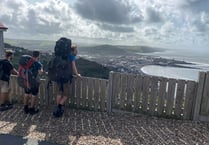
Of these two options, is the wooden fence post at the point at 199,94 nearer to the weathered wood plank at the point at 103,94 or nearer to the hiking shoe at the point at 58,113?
the weathered wood plank at the point at 103,94

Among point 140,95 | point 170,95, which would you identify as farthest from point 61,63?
point 170,95

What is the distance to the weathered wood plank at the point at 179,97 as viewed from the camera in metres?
5.70

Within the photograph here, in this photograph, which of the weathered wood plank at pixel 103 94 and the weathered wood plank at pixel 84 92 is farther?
the weathered wood plank at pixel 84 92

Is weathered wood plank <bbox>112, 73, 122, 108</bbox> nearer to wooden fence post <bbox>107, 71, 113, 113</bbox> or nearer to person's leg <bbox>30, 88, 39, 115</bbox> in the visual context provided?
wooden fence post <bbox>107, 71, 113, 113</bbox>

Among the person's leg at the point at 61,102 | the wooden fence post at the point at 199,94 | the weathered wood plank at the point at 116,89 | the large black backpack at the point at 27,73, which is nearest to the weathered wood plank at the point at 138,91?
the weathered wood plank at the point at 116,89

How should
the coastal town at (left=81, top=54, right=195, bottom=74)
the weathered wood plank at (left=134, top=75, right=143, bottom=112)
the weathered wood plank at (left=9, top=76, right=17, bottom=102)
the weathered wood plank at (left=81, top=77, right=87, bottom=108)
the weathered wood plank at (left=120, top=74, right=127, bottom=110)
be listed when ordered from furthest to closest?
the coastal town at (left=81, top=54, right=195, bottom=74) → the weathered wood plank at (left=9, top=76, right=17, bottom=102) → the weathered wood plank at (left=81, top=77, right=87, bottom=108) → the weathered wood plank at (left=120, top=74, right=127, bottom=110) → the weathered wood plank at (left=134, top=75, right=143, bottom=112)

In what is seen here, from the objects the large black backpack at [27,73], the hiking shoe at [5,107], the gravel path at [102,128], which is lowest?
the gravel path at [102,128]

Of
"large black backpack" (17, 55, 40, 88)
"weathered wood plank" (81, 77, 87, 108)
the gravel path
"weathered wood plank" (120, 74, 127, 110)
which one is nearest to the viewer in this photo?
the gravel path

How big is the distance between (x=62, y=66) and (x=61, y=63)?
0.08 meters

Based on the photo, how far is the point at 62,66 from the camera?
219 inches

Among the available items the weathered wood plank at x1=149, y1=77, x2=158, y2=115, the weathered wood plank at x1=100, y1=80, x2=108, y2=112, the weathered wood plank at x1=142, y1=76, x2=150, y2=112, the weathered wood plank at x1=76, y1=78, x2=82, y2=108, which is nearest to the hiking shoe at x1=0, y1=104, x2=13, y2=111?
the weathered wood plank at x1=76, y1=78, x2=82, y2=108

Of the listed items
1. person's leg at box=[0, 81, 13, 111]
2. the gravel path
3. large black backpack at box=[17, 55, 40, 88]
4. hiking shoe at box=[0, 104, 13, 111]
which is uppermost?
large black backpack at box=[17, 55, 40, 88]

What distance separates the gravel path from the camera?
180 inches

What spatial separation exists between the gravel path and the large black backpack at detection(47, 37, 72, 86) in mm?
1101
